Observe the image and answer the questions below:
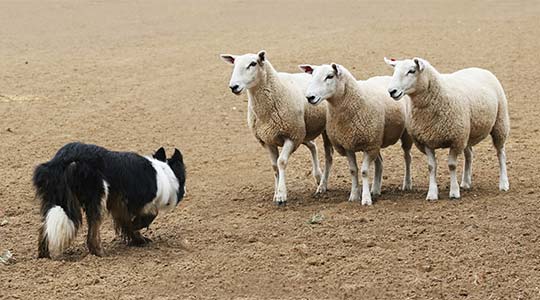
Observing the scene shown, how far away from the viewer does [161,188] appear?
8.96 metres

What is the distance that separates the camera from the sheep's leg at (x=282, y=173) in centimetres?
1069

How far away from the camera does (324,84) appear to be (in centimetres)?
1020

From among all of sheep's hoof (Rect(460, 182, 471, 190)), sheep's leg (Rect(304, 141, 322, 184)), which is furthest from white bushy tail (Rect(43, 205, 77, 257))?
sheep's hoof (Rect(460, 182, 471, 190))

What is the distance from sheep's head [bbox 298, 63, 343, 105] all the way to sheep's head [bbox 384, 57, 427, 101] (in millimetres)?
628

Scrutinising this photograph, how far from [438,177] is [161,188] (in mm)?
4311

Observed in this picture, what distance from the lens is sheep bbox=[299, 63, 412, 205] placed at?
33.6ft

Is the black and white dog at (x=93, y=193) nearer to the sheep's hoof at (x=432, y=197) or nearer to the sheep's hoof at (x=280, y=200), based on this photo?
the sheep's hoof at (x=280, y=200)

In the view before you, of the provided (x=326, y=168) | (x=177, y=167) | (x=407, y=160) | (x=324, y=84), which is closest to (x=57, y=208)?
(x=177, y=167)

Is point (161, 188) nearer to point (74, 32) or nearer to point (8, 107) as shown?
point (8, 107)

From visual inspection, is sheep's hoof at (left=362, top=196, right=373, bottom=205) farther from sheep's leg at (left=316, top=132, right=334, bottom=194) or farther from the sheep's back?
the sheep's back

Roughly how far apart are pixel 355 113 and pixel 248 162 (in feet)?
11.3

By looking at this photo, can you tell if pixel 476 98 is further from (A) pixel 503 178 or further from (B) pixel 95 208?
(B) pixel 95 208

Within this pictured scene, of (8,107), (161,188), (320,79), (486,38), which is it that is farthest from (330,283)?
(486,38)

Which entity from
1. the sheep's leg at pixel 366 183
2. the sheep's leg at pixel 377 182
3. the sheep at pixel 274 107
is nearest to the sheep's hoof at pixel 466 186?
the sheep's leg at pixel 377 182
